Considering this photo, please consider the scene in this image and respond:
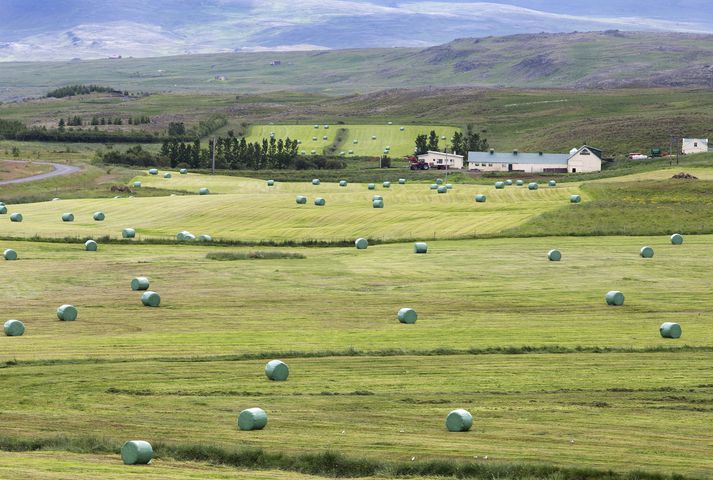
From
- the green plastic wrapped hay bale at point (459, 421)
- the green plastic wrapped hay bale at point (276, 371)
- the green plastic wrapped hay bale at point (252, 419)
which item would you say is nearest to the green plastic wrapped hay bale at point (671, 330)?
the green plastic wrapped hay bale at point (276, 371)

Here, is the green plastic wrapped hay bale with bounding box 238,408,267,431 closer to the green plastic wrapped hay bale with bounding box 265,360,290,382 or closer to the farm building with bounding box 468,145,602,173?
the green plastic wrapped hay bale with bounding box 265,360,290,382

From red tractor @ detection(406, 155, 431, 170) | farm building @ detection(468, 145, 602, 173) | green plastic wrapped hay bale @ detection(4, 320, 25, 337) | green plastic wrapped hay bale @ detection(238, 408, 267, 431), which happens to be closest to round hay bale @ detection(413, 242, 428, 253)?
green plastic wrapped hay bale @ detection(4, 320, 25, 337)

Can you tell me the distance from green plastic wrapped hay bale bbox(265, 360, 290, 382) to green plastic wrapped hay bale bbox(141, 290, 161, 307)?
20.5m

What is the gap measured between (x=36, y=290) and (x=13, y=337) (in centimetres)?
1585

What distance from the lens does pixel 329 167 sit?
191750 mm

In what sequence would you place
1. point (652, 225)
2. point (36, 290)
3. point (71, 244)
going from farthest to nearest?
1. point (652, 225)
2. point (71, 244)
3. point (36, 290)

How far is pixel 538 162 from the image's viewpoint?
630 ft

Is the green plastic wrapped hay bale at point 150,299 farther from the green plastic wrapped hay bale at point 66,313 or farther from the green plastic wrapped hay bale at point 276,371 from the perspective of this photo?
the green plastic wrapped hay bale at point 276,371

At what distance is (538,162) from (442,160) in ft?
44.6

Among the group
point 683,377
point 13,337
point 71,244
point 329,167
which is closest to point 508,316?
point 683,377

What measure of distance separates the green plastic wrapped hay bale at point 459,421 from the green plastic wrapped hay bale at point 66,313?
2716 centimetres

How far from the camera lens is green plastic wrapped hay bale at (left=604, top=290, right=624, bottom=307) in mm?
68375

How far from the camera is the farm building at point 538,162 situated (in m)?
187

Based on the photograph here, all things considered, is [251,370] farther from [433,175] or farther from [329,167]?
[329,167]
